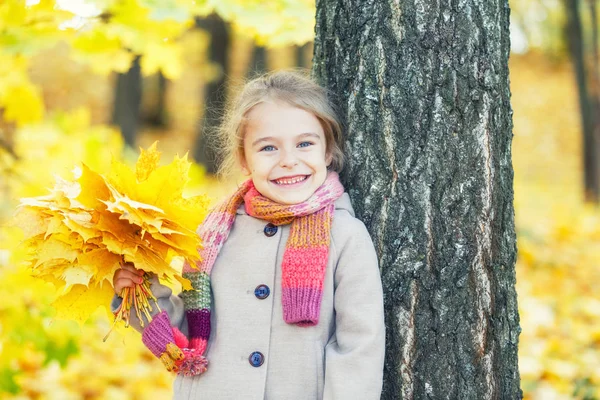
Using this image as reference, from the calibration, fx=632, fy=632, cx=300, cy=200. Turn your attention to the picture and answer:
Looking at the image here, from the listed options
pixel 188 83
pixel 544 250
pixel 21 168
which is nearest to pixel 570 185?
pixel 544 250

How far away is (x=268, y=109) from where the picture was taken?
218cm

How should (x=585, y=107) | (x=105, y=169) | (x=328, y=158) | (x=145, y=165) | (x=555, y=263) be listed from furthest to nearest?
(x=585, y=107) < (x=555, y=263) < (x=105, y=169) < (x=328, y=158) < (x=145, y=165)

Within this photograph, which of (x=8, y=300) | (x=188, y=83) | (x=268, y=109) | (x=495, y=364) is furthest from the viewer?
(x=188, y=83)

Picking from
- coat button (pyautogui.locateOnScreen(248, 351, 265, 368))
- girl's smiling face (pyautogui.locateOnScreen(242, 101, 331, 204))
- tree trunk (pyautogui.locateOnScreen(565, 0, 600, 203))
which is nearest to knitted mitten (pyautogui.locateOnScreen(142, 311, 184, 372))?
coat button (pyautogui.locateOnScreen(248, 351, 265, 368))

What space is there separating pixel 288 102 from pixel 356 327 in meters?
0.79

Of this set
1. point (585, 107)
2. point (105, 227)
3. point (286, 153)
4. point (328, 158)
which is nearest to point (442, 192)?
point (328, 158)

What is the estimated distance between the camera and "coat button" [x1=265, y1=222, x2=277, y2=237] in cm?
214

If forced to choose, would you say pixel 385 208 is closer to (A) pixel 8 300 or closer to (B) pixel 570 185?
(A) pixel 8 300

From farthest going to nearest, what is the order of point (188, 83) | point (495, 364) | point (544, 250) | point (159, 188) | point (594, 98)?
point (188, 83)
point (594, 98)
point (544, 250)
point (495, 364)
point (159, 188)

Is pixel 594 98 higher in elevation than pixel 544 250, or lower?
higher

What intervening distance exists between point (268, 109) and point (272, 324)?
0.73 meters

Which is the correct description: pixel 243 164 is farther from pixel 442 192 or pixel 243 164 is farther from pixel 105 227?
pixel 442 192

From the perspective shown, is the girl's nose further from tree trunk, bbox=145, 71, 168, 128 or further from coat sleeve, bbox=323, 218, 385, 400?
tree trunk, bbox=145, 71, 168, 128

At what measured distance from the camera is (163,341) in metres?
2.01
